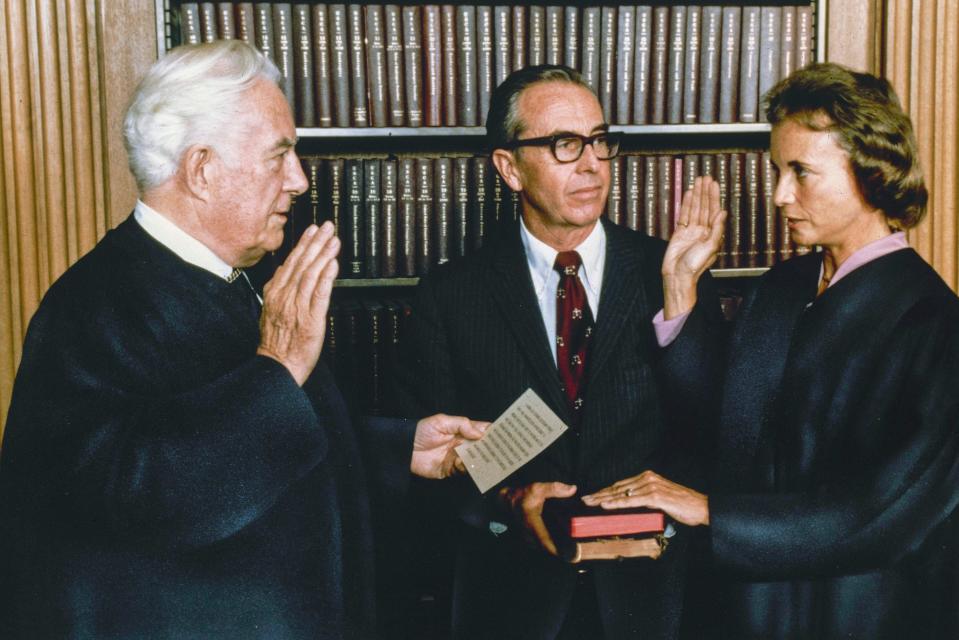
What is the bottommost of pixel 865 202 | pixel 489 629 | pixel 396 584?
pixel 396 584

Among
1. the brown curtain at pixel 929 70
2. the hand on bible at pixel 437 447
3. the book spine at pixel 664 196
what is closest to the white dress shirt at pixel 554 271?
the hand on bible at pixel 437 447

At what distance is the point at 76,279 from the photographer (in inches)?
56.6

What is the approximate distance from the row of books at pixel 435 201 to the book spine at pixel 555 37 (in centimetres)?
33

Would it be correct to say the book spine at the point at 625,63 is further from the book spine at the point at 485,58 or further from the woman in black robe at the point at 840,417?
the woman in black robe at the point at 840,417

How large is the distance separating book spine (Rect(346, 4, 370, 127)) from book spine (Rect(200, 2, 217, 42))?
0.35 meters

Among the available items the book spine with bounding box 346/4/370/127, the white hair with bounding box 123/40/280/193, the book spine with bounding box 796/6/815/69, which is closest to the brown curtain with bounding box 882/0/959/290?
the book spine with bounding box 796/6/815/69

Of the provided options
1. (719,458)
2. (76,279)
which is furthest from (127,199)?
(719,458)

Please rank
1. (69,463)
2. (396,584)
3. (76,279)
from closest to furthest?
1. (69,463)
2. (76,279)
3. (396,584)

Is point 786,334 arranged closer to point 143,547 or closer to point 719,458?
point 719,458

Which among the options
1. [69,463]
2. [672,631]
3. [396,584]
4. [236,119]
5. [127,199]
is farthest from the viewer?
[396,584]

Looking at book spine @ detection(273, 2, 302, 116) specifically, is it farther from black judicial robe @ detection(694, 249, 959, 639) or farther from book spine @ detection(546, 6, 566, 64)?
black judicial robe @ detection(694, 249, 959, 639)

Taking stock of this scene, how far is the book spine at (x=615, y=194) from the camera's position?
2658 millimetres

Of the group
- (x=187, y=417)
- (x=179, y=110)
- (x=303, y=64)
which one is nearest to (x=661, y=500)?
(x=187, y=417)

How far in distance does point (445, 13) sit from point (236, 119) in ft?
3.82
